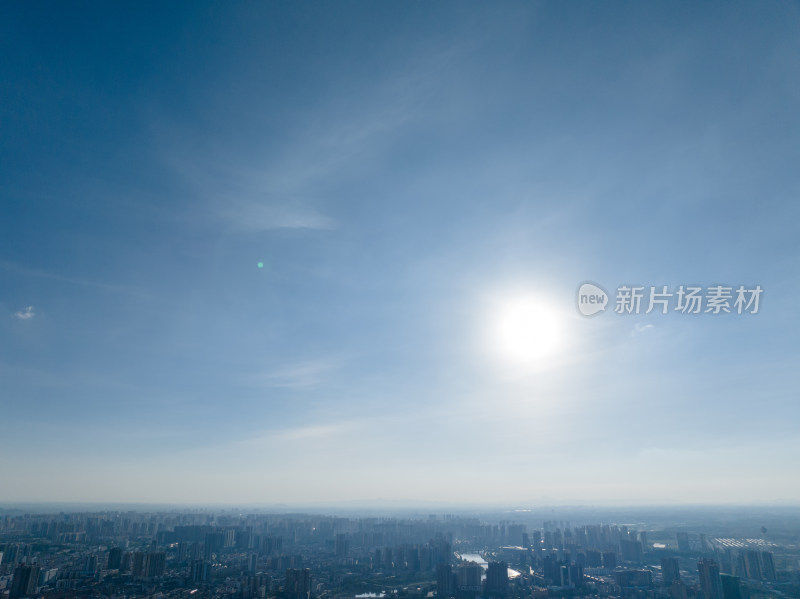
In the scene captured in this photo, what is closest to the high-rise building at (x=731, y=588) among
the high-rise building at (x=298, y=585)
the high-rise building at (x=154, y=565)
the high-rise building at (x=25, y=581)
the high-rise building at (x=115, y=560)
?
the high-rise building at (x=298, y=585)

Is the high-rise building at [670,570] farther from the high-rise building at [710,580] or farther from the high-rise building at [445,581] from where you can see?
the high-rise building at [445,581]

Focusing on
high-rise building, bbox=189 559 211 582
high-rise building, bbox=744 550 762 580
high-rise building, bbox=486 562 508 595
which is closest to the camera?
high-rise building, bbox=486 562 508 595

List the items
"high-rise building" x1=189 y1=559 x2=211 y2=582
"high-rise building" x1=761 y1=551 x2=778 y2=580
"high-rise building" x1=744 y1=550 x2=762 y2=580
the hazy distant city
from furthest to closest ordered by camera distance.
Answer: "high-rise building" x1=744 y1=550 x2=762 y2=580, "high-rise building" x1=189 y1=559 x2=211 y2=582, "high-rise building" x1=761 y1=551 x2=778 y2=580, the hazy distant city

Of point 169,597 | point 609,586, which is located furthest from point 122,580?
point 609,586

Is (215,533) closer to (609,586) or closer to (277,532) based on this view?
(277,532)

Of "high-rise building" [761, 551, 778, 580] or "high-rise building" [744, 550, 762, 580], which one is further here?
"high-rise building" [744, 550, 762, 580]

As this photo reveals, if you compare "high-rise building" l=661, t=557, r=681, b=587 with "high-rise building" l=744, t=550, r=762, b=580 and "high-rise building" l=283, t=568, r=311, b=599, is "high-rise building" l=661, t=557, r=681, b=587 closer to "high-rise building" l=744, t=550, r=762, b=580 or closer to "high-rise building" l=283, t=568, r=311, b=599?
"high-rise building" l=744, t=550, r=762, b=580

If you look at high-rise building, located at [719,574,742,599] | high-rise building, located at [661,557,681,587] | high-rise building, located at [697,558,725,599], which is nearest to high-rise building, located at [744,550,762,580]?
high-rise building, located at [661,557,681,587]

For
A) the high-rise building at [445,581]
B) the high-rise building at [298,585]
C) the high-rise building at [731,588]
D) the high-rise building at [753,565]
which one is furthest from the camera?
the high-rise building at [753,565]

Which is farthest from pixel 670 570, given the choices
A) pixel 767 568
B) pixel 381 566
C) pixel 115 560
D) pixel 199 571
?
pixel 115 560
